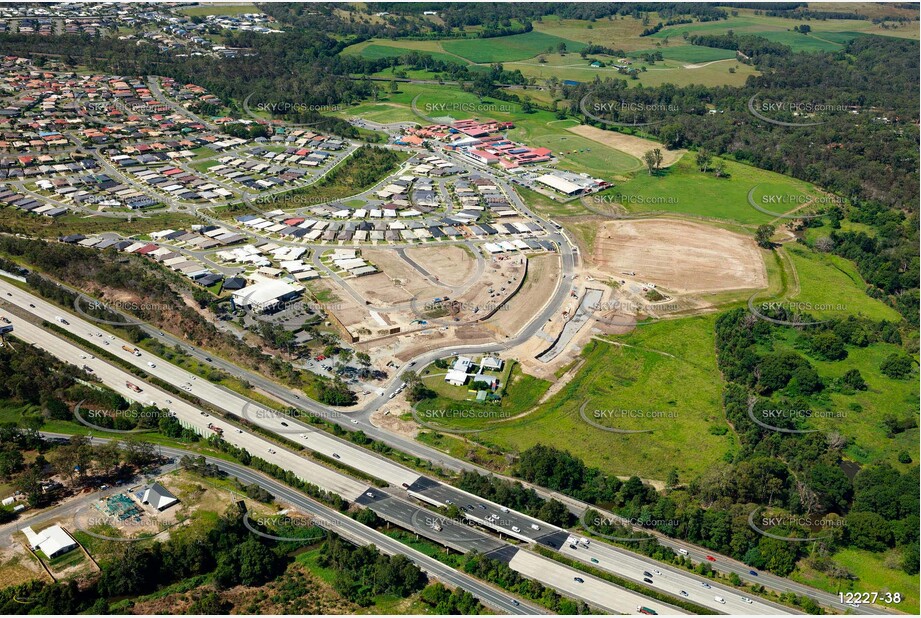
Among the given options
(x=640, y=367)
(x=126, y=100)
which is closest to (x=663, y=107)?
(x=640, y=367)

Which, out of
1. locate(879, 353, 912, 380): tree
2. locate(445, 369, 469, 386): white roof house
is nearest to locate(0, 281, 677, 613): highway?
locate(445, 369, 469, 386): white roof house

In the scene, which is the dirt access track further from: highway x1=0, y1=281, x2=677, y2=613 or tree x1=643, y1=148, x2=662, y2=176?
highway x1=0, y1=281, x2=677, y2=613

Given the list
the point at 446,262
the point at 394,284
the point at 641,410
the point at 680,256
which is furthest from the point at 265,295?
the point at 680,256

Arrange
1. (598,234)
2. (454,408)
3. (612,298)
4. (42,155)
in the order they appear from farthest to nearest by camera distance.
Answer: (42,155) → (598,234) → (612,298) → (454,408)

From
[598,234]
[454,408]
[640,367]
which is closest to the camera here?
[454,408]

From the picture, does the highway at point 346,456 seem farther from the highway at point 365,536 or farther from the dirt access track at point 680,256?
the dirt access track at point 680,256

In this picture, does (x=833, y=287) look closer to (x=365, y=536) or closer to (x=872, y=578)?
(x=872, y=578)

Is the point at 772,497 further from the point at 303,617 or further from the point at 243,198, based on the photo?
the point at 243,198
